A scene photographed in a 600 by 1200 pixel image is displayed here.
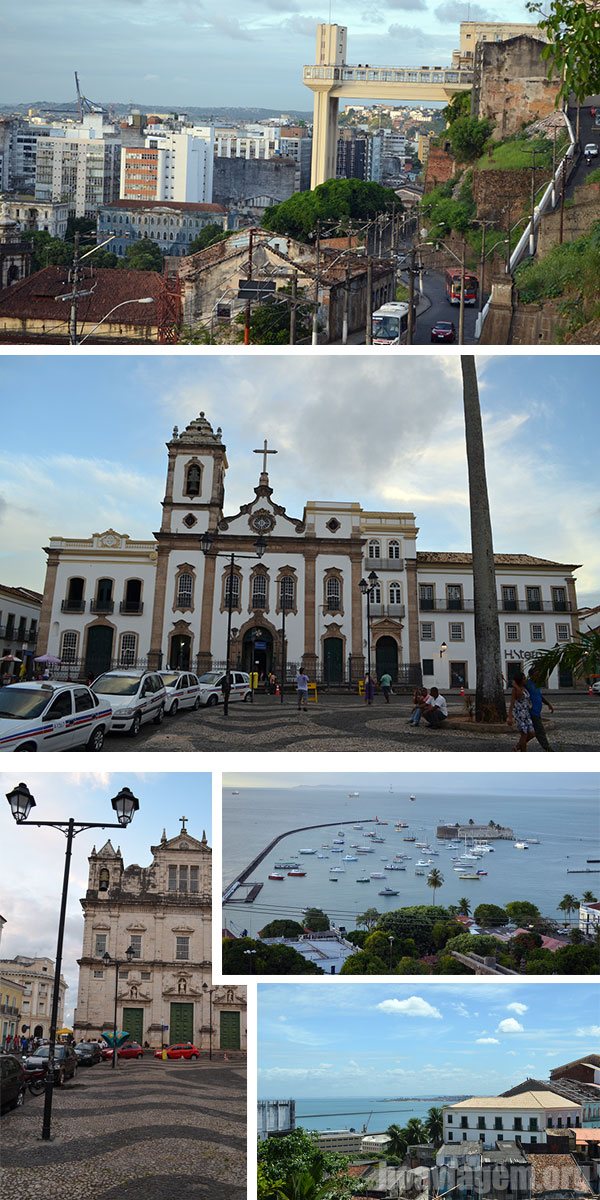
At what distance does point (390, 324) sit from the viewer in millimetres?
30656

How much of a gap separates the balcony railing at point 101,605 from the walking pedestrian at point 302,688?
4.91 ft

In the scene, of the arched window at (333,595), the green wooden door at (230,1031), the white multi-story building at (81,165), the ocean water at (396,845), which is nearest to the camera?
the ocean water at (396,845)

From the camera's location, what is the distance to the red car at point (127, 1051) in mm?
9094

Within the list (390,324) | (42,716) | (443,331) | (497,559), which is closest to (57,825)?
(42,716)

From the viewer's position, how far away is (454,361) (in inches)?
351

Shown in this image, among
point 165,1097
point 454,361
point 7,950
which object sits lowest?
point 165,1097

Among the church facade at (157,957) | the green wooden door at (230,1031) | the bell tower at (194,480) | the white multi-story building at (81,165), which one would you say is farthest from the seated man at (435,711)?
the white multi-story building at (81,165)

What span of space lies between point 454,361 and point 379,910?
3.88 meters

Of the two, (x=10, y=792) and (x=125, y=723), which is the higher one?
(x=125, y=723)

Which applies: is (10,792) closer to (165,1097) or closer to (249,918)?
(249,918)

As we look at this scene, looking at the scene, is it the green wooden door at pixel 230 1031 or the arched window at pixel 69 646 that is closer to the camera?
the green wooden door at pixel 230 1031

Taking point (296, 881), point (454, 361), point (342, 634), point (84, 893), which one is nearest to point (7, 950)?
point (84, 893)

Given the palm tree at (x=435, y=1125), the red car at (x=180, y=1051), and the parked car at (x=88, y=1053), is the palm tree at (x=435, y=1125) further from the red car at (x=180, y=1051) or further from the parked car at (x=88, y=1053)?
the parked car at (x=88, y=1053)

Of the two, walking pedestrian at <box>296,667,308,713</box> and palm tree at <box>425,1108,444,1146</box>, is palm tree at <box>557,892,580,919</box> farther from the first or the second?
walking pedestrian at <box>296,667,308,713</box>
